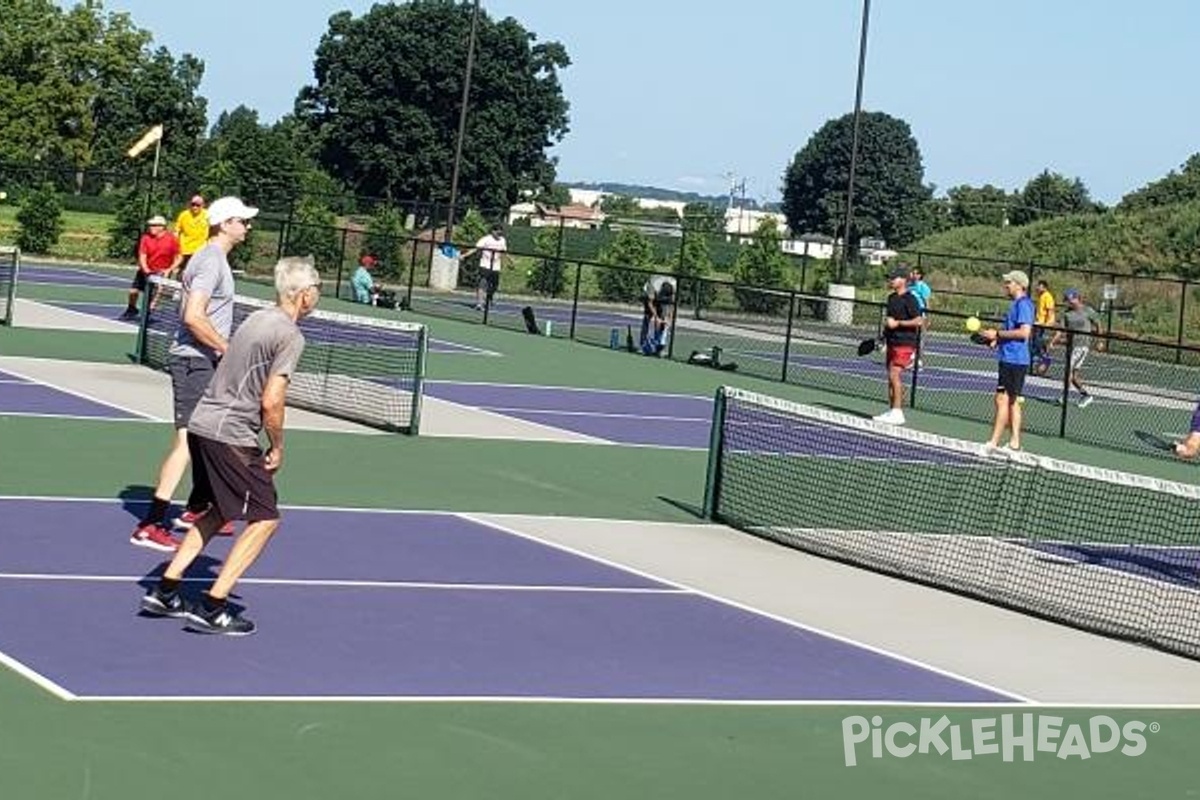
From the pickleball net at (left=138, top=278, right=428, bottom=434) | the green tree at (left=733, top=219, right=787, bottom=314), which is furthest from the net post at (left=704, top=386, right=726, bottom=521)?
the green tree at (left=733, top=219, right=787, bottom=314)

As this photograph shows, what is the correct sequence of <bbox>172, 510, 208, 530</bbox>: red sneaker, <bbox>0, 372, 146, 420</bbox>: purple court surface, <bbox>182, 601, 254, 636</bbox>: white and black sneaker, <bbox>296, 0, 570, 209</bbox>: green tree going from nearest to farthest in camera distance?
<bbox>182, 601, 254, 636</bbox>: white and black sneaker < <bbox>172, 510, 208, 530</bbox>: red sneaker < <bbox>0, 372, 146, 420</bbox>: purple court surface < <bbox>296, 0, 570, 209</bbox>: green tree

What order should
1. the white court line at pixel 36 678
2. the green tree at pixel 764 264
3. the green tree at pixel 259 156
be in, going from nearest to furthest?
the white court line at pixel 36 678 < the green tree at pixel 764 264 < the green tree at pixel 259 156

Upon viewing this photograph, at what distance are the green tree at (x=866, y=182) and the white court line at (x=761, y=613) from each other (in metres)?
119

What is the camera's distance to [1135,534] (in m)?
15.5

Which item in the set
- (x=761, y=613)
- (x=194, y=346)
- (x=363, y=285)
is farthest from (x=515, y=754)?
(x=363, y=285)

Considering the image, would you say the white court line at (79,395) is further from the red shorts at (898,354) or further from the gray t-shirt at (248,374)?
the gray t-shirt at (248,374)

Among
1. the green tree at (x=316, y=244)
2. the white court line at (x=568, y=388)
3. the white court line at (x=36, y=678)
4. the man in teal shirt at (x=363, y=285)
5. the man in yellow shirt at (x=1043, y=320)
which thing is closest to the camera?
the white court line at (x=36, y=678)

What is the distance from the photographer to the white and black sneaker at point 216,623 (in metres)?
9.69

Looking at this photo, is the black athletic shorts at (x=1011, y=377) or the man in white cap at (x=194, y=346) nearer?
the man in white cap at (x=194, y=346)

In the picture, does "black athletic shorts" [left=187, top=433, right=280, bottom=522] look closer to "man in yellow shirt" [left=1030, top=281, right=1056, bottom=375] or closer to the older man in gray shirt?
the older man in gray shirt

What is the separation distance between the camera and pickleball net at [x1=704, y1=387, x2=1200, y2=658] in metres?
12.5

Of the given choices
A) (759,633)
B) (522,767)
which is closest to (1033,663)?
(759,633)

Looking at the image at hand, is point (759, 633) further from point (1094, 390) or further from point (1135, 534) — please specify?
point (1094, 390)

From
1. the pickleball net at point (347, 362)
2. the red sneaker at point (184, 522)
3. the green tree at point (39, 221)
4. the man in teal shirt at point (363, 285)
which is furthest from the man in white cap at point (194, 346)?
the green tree at point (39, 221)
